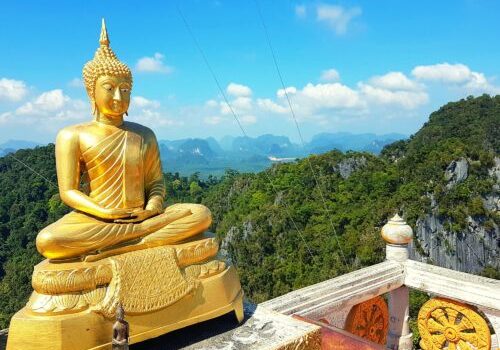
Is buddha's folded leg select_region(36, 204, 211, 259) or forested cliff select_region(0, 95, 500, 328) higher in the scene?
buddha's folded leg select_region(36, 204, 211, 259)

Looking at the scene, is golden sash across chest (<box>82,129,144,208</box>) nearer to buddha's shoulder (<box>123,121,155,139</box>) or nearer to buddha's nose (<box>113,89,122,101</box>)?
buddha's shoulder (<box>123,121,155,139</box>)

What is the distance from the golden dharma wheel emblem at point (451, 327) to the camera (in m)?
4.25

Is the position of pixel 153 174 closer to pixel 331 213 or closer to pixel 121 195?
pixel 121 195

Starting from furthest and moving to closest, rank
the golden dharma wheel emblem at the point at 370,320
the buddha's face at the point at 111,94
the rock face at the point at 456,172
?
the rock face at the point at 456,172, the golden dharma wheel emblem at the point at 370,320, the buddha's face at the point at 111,94

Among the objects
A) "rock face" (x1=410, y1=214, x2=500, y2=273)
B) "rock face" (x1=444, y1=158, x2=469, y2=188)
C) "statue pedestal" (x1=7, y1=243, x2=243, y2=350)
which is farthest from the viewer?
"rock face" (x1=444, y1=158, x2=469, y2=188)

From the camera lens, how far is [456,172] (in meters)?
32.1

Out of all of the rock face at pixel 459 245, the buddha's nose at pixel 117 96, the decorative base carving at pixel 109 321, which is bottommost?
the rock face at pixel 459 245

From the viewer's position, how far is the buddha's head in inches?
127

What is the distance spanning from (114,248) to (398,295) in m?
3.23

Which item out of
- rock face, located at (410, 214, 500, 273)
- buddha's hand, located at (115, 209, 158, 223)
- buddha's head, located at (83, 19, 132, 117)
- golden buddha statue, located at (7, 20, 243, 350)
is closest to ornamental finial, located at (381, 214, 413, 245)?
golden buddha statue, located at (7, 20, 243, 350)

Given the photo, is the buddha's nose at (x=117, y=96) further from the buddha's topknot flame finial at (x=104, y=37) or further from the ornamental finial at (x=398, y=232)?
the ornamental finial at (x=398, y=232)

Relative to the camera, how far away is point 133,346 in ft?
9.69

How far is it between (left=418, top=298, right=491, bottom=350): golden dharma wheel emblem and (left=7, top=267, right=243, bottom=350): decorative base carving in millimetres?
2278

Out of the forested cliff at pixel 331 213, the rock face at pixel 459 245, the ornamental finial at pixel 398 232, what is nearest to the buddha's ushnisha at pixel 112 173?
the ornamental finial at pixel 398 232
